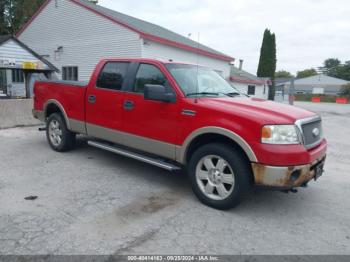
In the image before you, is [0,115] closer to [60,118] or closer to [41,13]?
[60,118]

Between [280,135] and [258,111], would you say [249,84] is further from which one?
[280,135]

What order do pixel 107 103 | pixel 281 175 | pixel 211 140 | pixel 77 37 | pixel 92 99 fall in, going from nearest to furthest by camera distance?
pixel 281 175
pixel 211 140
pixel 107 103
pixel 92 99
pixel 77 37

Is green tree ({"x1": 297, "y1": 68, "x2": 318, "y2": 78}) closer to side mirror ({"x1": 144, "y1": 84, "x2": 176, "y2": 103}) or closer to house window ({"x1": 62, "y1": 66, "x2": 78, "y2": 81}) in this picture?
house window ({"x1": 62, "y1": 66, "x2": 78, "y2": 81})

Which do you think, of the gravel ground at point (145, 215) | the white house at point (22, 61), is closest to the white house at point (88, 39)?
the white house at point (22, 61)

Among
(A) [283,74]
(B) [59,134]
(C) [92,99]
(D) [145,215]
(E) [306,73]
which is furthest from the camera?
(A) [283,74]

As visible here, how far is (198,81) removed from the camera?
4.77m

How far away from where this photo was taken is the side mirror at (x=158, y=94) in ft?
13.6

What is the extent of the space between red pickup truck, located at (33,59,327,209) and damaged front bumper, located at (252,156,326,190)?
0.01 metres

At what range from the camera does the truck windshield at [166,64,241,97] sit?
14.7 feet

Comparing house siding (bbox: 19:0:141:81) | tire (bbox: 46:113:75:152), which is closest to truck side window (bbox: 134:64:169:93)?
tire (bbox: 46:113:75:152)

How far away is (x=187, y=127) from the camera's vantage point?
4113 millimetres

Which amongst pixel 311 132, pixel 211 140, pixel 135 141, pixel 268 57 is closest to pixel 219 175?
pixel 211 140

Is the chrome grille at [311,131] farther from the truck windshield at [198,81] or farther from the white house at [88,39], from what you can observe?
the white house at [88,39]

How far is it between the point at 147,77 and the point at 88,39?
1362 centimetres
